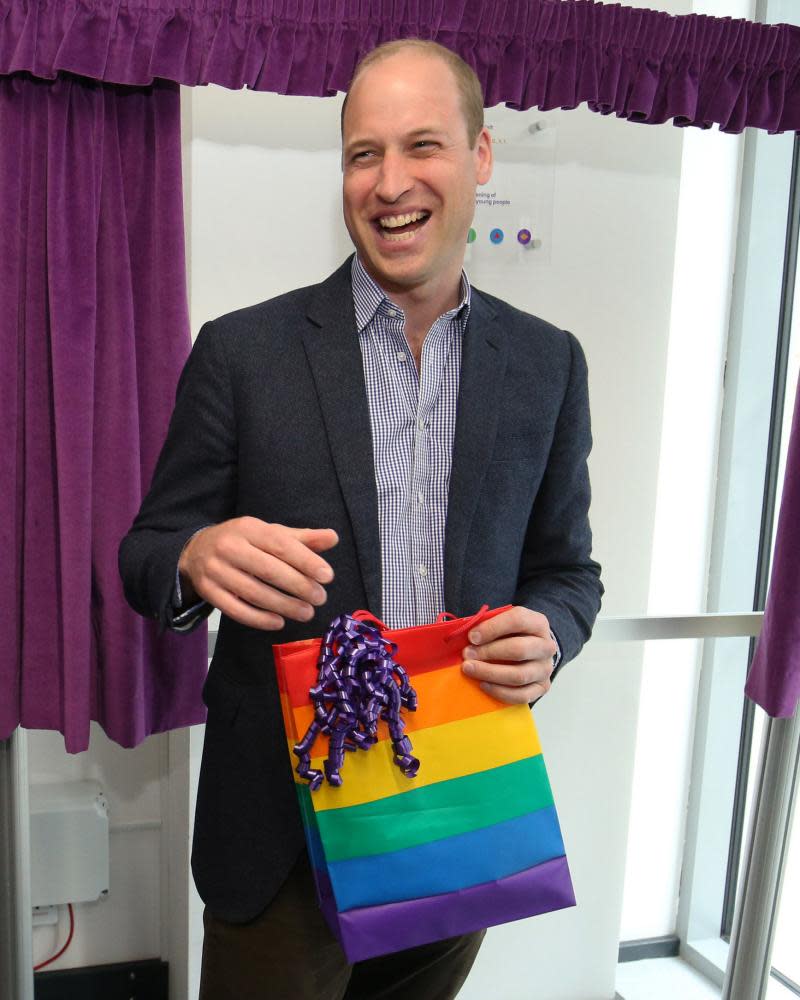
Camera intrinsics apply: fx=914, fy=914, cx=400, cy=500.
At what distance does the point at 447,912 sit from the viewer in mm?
1064

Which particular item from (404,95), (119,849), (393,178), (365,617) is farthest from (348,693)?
(119,849)

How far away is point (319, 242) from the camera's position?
6.36ft

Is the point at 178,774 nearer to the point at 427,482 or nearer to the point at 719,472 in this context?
the point at 427,482

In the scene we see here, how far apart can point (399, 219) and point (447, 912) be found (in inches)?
33.8

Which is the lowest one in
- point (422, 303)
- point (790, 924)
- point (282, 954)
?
point (790, 924)

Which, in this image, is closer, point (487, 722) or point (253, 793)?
point (487, 722)

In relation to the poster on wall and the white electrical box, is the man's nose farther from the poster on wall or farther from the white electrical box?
the white electrical box

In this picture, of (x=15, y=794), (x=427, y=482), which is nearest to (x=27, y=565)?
(x=15, y=794)

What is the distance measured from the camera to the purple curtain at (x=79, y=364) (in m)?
1.51

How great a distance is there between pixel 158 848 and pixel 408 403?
1.51m

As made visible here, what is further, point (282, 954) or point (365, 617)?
point (282, 954)

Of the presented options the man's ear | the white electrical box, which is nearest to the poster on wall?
the man's ear

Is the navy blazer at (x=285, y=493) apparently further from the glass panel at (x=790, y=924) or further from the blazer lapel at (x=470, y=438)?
the glass panel at (x=790, y=924)

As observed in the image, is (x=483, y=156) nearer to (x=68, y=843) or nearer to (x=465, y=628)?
(x=465, y=628)
